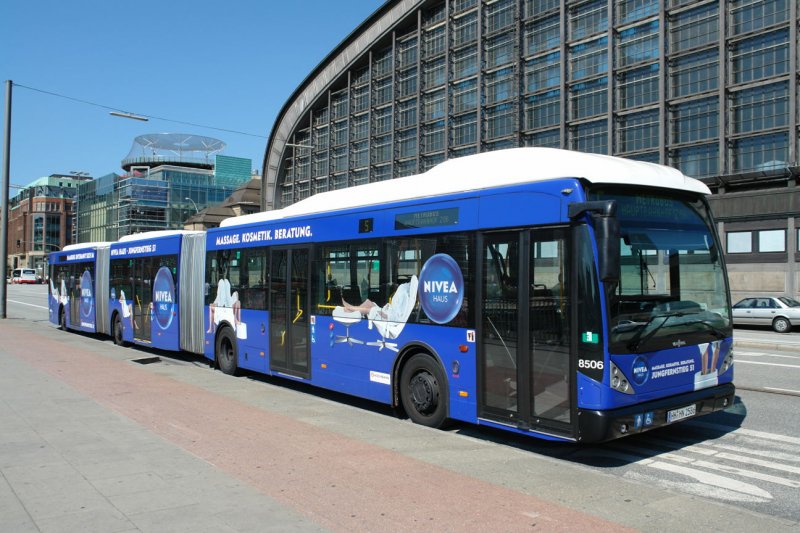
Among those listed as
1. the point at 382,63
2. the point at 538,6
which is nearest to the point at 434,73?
the point at 382,63

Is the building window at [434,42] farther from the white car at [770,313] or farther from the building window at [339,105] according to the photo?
the white car at [770,313]

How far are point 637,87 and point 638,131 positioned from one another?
266 centimetres

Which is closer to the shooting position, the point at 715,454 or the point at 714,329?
the point at 715,454

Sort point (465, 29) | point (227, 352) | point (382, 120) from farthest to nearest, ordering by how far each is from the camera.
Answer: point (382, 120)
point (465, 29)
point (227, 352)

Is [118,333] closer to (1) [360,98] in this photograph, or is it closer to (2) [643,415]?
(2) [643,415]

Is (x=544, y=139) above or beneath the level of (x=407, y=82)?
beneath

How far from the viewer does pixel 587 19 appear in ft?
140

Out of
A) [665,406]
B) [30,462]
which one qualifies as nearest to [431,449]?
[665,406]

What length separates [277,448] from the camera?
712 centimetres

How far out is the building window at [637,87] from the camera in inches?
1539

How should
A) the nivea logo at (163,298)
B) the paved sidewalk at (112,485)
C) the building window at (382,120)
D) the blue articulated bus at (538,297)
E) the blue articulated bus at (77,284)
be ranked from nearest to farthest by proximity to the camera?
the paved sidewalk at (112,485) < the blue articulated bus at (538,297) < the nivea logo at (163,298) < the blue articulated bus at (77,284) < the building window at (382,120)

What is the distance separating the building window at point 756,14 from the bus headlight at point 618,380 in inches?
1364

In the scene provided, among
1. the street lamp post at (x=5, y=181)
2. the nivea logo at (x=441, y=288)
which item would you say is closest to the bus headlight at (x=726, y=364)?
the nivea logo at (x=441, y=288)

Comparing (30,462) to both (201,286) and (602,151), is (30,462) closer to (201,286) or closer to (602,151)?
(201,286)
